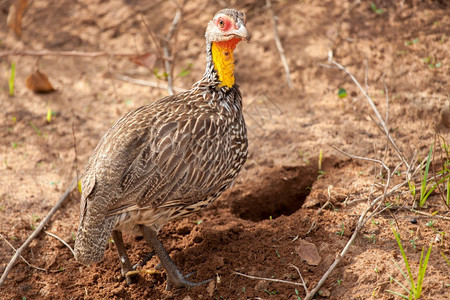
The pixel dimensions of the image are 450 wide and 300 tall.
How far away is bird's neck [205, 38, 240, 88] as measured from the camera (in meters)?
4.47

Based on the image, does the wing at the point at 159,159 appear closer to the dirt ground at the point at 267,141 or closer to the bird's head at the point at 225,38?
the bird's head at the point at 225,38

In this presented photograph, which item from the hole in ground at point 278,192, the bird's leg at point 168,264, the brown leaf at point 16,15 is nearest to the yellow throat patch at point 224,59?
the hole in ground at point 278,192

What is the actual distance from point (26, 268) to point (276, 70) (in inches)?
151

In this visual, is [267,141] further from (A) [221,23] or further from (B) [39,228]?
(B) [39,228]

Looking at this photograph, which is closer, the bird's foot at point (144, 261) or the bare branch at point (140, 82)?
the bird's foot at point (144, 261)

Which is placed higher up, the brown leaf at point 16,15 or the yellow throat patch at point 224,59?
the brown leaf at point 16,15

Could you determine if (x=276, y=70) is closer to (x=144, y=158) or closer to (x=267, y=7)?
(x=267, y=7)

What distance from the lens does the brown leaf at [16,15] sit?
720 centimetres

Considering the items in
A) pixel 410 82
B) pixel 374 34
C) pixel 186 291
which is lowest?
pixel 186 291

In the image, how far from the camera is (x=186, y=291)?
13.4 feet

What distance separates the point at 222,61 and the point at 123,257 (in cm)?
191

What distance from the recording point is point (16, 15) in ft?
23.7

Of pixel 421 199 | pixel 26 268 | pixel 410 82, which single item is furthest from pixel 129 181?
pixel 410 82

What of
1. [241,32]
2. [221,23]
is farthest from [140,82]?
[241,32]
